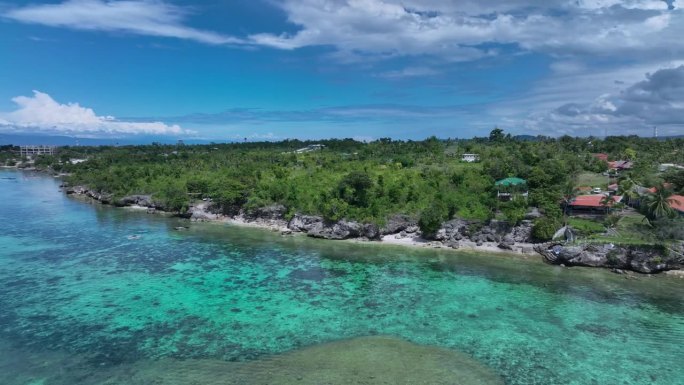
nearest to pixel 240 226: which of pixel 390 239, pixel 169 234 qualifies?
pixel 169 234

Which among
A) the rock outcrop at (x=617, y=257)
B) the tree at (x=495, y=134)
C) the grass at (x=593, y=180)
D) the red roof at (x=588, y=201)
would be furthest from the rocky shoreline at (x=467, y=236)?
the tree at (x=495, y=134)

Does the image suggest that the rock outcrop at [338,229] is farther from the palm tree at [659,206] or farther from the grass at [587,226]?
the palm tree at [659,206]

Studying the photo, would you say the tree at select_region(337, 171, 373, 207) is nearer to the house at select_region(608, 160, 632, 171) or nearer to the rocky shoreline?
the rocky shoreline

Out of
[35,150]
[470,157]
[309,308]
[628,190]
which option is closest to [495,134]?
[470,157]

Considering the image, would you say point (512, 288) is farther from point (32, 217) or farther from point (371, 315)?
point (32, 217)

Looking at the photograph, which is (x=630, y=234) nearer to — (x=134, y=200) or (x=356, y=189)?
(x=356, y=189)
